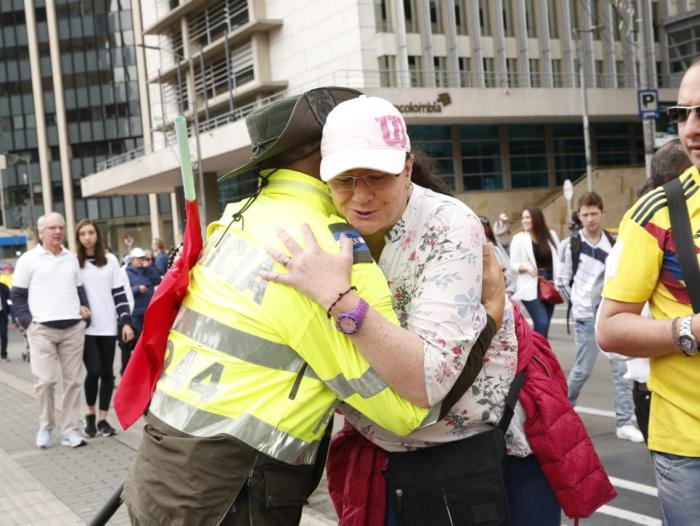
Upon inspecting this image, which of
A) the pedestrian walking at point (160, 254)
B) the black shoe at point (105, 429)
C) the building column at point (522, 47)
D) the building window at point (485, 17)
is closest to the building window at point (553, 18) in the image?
the building column at point (522, 47)

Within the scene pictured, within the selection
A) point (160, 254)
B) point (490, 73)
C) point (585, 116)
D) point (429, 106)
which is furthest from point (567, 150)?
point (160, 254)

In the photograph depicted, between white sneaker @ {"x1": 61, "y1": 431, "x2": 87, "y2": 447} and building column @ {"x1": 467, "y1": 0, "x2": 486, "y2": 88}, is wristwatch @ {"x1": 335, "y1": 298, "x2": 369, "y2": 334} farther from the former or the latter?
building column @ {"x1": 467, "y1": 0, "x2": 486, "y2": 88}

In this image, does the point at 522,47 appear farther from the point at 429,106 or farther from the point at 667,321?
the point at 667,321

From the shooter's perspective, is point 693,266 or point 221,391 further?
point 693,266

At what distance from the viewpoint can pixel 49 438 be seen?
24.3 ft

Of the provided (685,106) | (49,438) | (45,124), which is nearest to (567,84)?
(49,438)

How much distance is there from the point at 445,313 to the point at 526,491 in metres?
0.71

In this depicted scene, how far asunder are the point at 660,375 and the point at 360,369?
3.07ft

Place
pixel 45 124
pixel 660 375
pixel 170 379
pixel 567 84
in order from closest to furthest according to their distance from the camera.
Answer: pixel 170 379 < pixel 660 375 < pixel 567 84 < pixel 45 124

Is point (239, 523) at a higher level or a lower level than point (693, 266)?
lower

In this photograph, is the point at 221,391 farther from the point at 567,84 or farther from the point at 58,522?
the point at 567,84

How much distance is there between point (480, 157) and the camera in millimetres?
40719

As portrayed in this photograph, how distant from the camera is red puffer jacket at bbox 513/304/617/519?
7.34 ft

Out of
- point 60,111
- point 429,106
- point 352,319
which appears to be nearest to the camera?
point 352,319
